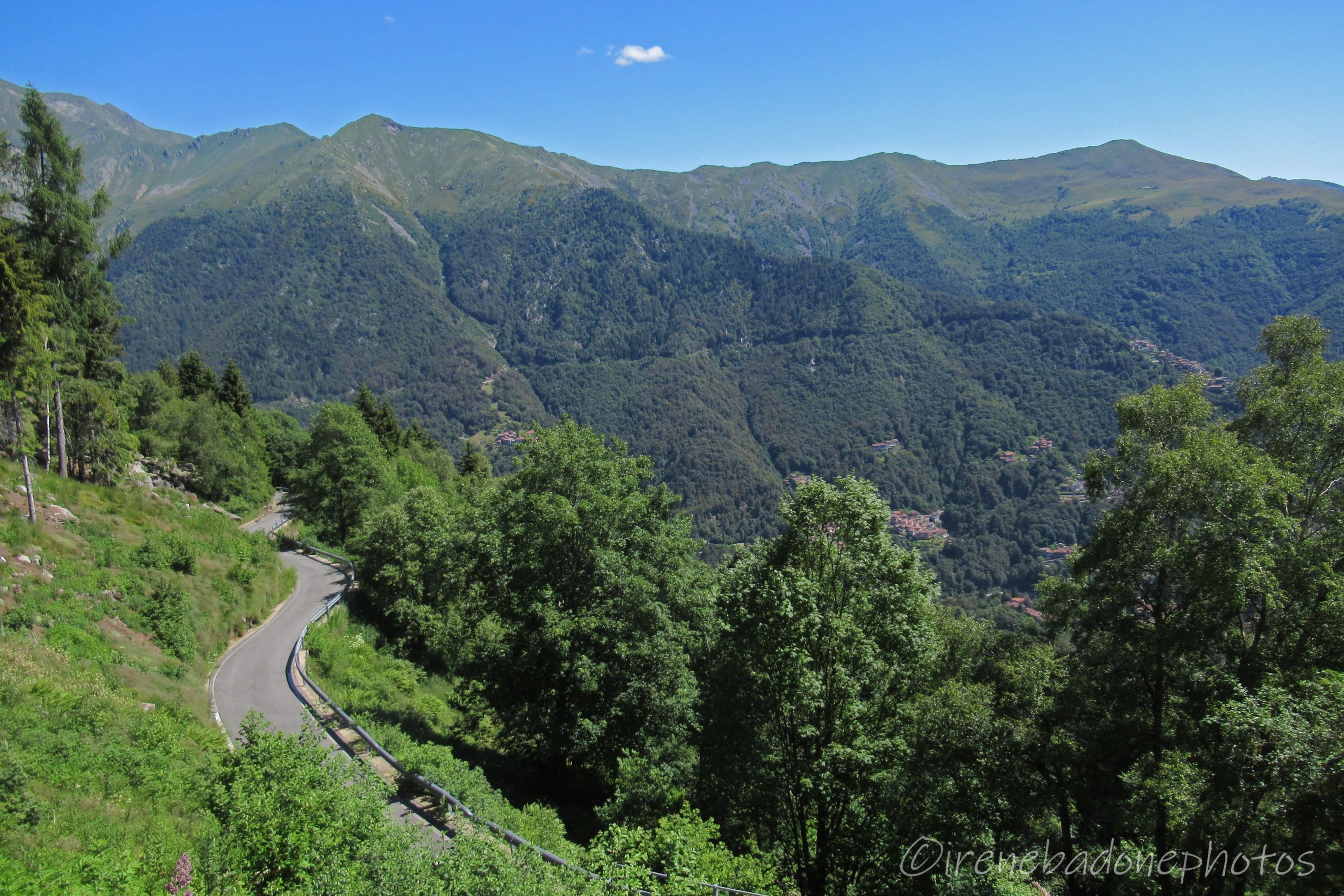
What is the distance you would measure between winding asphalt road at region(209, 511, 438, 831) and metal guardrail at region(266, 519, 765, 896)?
354mm

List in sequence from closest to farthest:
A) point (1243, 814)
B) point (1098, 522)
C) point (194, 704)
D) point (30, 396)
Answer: point (1243, 814)
point (1098, 522)
point (194, 704)
point (30, 396)

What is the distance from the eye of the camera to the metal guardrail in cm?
970

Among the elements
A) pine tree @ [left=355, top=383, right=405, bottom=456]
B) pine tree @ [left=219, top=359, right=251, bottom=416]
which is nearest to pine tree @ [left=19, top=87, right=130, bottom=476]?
pine tree @ [left=219, top=359, right=251, bottom=416]

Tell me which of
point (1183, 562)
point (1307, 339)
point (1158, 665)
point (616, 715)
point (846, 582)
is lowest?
point (616, 715)

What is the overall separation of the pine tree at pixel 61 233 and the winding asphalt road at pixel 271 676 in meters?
10.1

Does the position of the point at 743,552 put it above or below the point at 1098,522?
below

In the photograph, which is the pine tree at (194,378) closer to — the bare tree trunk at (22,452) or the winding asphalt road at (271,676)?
the winding asphalt road at (271,676)

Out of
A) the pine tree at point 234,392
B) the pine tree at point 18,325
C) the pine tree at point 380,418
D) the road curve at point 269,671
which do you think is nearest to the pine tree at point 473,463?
the pine tree at point 380,418

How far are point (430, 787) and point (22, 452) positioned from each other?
1584 cm

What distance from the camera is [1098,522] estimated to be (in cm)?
1420

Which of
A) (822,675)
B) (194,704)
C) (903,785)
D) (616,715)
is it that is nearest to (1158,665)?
(903,785)

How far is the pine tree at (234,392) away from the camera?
57.4 metres

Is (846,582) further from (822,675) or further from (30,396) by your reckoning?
(30,396)

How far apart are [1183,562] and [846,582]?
5986 mm
